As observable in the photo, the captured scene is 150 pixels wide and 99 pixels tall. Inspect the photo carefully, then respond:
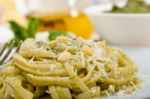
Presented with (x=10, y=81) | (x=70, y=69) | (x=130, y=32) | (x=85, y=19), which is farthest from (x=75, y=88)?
(x=85, y=19)

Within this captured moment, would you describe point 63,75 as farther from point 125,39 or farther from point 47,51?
point 125,39

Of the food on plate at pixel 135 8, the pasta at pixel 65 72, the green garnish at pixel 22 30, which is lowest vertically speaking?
the pasta at pixel 65 72

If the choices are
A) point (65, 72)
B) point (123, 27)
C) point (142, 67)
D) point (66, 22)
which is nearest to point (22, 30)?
point (66, 22)

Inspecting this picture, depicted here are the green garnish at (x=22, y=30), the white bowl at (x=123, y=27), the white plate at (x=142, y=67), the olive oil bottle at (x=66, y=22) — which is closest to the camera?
the white plate at (x=142, y=67)

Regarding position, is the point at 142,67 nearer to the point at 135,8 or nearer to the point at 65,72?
the point at 65,72

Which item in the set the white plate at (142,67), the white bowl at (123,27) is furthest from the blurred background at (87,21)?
the white plate at (142,67)

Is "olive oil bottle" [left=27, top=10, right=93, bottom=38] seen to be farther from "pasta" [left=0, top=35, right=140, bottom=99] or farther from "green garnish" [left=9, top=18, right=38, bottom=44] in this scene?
"pasta" [left=0, top=35, right=140, bottom=99]

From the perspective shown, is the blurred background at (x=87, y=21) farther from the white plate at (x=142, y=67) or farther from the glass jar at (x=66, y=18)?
the white plate at (x=142, y=67)
